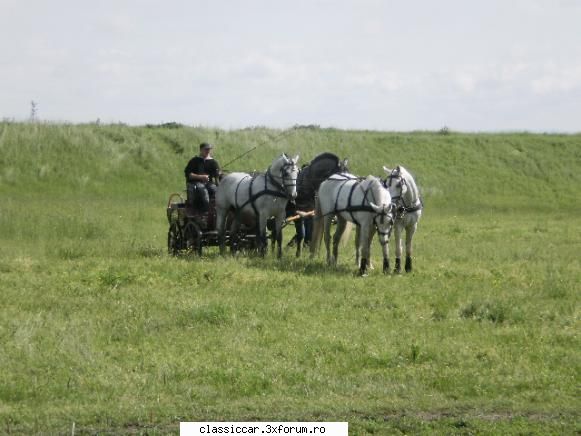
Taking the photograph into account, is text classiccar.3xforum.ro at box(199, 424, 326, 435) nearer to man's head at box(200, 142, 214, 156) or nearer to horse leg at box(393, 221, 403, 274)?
horse leg at box(393, 221, 403, 274)

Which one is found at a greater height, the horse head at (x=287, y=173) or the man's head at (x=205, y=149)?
the man's head at (x=205, y=149)

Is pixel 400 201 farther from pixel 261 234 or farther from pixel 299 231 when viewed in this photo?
pixel 299 231

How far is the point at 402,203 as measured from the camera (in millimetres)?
17438

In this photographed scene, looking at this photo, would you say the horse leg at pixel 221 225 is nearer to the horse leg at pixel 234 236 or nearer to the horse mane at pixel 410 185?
the horse leg at pixel 234 236

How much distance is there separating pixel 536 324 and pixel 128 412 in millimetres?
6028

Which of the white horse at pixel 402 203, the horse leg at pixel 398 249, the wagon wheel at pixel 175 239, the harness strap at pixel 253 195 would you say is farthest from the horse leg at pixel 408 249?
the wagon wheel at pixel 175 239

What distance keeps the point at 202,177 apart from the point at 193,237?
1264 millimetres

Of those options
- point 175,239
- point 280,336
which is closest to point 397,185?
point 175,239

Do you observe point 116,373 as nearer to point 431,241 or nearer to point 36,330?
point 36,330

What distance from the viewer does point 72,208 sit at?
30250 mm

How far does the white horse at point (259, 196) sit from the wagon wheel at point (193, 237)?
54 cm

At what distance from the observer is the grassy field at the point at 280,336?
8656 millimetres

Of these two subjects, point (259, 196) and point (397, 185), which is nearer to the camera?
point (397, 185)

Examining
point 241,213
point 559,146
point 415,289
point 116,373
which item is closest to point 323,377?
point 116,373
